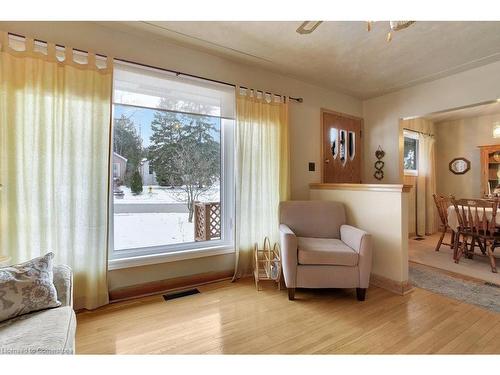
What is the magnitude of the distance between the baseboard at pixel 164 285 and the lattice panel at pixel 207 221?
0.40 metres

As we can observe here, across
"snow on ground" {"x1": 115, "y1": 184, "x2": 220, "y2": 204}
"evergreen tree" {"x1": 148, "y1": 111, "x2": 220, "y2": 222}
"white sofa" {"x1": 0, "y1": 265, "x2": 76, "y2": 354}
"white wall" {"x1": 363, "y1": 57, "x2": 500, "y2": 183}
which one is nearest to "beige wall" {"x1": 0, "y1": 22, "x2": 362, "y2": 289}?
"white wall" {"x1": 363, "y1": 57, "x2": 500, "y2": 183}

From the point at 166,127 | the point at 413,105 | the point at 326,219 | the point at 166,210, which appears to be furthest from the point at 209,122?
the point at 413,105

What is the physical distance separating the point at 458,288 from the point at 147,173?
322 centimetres

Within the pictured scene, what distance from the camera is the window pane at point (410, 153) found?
16.1 feet

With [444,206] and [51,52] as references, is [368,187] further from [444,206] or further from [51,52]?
[51,52]

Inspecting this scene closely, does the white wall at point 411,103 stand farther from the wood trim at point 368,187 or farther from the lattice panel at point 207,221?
the lattice panel at point 207,221

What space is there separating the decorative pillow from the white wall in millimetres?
3990

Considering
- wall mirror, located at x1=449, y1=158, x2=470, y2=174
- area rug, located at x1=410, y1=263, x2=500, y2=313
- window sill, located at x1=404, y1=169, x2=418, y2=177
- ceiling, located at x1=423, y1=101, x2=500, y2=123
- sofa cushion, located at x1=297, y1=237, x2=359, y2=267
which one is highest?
ceiling, located at x1=423, y1=101, x2=500, y2=123

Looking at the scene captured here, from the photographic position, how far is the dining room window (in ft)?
16.0

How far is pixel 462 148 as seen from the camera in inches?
203

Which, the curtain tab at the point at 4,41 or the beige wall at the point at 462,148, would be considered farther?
the beige wall at the point at 462,148

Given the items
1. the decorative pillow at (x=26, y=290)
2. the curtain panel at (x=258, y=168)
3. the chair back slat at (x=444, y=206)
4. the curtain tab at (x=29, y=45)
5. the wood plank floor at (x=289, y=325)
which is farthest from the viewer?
the chair back slat at (x=444, y=206)

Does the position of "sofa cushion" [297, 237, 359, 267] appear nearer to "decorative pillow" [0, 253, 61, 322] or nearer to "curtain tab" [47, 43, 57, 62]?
"decorative pillow" [0, 253, 61, 322]

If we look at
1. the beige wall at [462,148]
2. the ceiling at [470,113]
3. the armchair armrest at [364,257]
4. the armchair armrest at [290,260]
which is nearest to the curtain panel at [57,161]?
the armchair armrest at [290,260]
